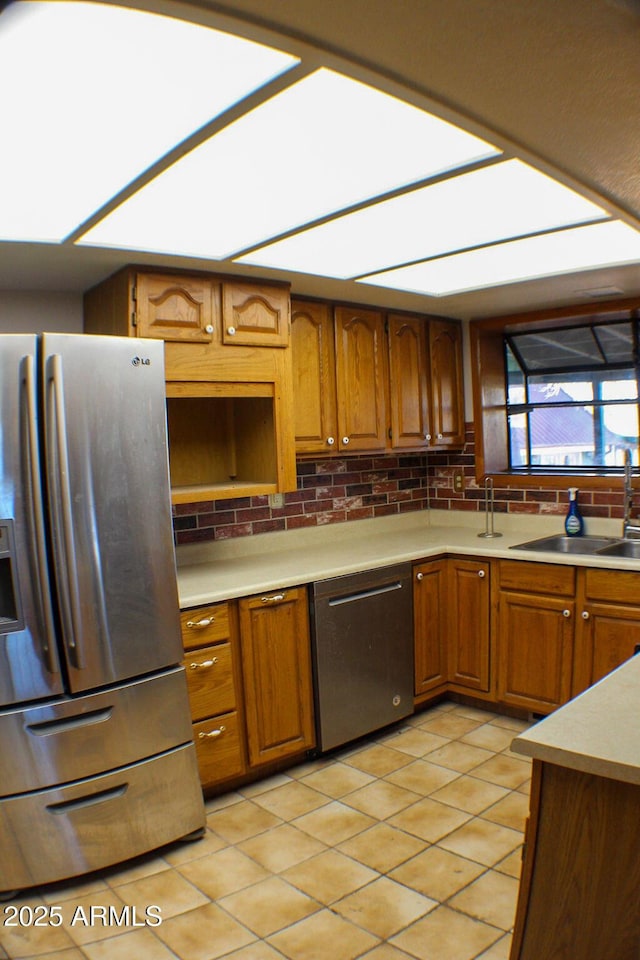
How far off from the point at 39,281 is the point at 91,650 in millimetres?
1484

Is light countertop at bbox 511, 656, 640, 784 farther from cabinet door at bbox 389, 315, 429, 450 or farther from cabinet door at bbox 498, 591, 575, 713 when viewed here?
cabinet door at bbox 389, 315, 429, 450

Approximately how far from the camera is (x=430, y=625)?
11.9 feet

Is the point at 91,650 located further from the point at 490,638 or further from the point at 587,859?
the point at 490,638

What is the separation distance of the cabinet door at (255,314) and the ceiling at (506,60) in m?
1.30

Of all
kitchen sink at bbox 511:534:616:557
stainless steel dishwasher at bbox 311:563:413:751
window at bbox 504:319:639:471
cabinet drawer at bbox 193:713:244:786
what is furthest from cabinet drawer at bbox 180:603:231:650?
window at bbox 504:319:639:471

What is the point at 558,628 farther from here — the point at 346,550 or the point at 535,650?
the point at 346,550

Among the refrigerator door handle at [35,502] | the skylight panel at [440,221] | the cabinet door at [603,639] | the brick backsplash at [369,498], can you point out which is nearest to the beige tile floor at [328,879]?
the cabinet door at [603,639]

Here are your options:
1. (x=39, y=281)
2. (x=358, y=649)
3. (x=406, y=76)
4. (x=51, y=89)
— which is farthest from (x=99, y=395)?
(x=358, y=649)

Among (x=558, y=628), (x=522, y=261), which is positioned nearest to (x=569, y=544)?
(x=558, y=628)

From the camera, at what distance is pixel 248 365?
298 cm

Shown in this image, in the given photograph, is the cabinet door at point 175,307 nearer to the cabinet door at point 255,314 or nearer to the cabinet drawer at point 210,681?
the cabinet door at point 255,314

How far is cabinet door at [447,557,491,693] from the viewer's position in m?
3.58

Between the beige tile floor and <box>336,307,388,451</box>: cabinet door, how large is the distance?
159 cm

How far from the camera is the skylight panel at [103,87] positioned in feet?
3.85
